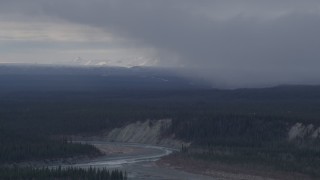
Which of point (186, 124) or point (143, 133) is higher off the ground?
point (186, 124)

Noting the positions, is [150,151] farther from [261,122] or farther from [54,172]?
[54,172]

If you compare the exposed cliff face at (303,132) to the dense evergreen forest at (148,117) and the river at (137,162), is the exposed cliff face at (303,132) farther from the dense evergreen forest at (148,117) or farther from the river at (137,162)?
the river at (137,162)

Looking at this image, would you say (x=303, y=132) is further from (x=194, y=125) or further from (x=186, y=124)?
(x=186, y=124)

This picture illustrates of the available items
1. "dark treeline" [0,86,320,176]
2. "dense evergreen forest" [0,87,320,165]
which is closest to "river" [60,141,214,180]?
"dark treeline" [0,86,320,176]

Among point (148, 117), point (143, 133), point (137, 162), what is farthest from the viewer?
point (148, 117)

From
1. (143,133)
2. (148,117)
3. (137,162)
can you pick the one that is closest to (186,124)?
(143,133)

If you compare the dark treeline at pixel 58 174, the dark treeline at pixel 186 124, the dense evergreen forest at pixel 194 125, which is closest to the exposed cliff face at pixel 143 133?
the dark treeline at pixel 186 124
